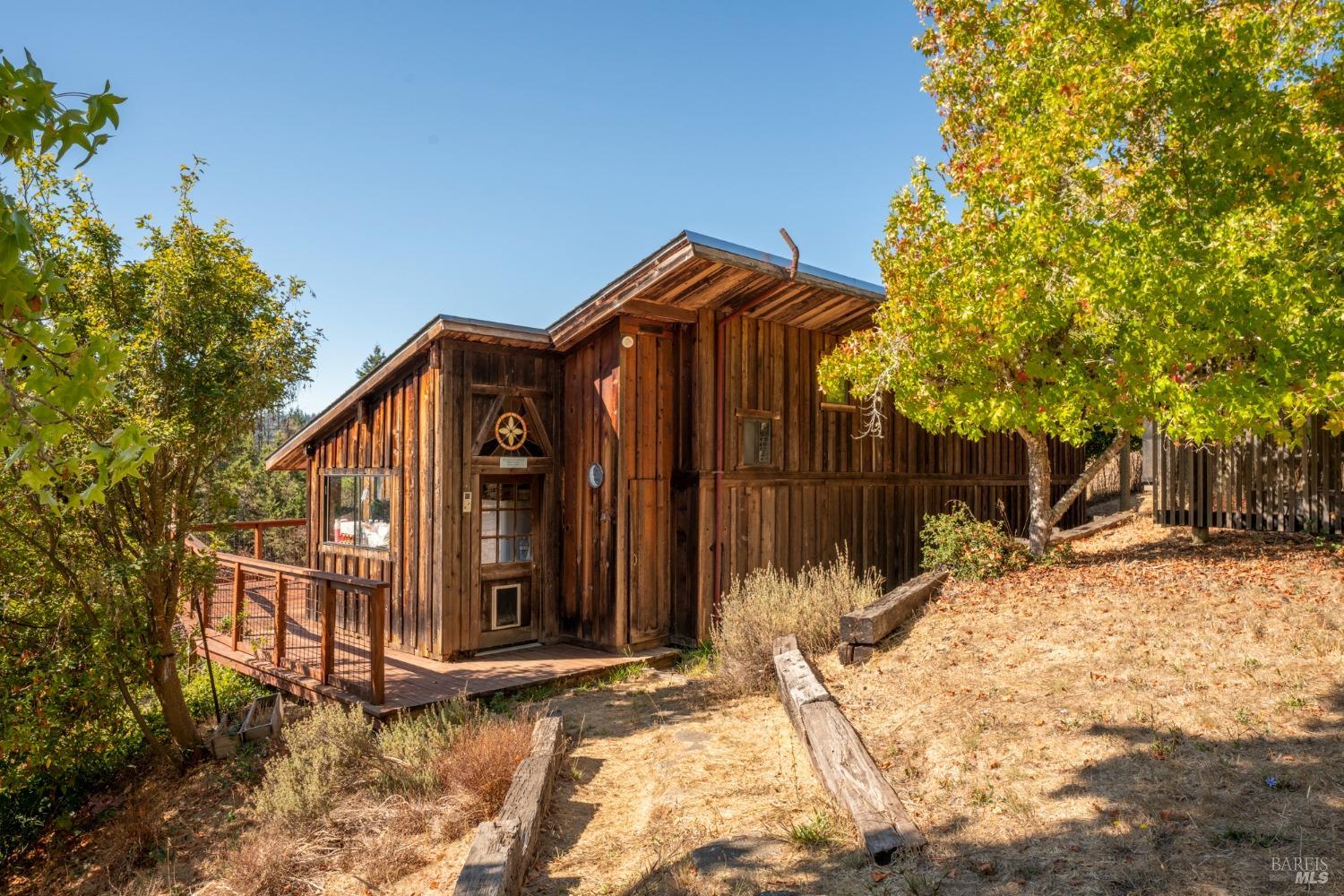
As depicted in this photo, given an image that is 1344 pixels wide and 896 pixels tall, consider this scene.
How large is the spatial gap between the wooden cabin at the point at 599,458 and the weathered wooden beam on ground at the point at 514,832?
3677 mm

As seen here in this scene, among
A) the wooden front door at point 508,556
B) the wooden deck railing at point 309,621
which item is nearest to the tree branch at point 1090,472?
the wooden front door at point 508,556

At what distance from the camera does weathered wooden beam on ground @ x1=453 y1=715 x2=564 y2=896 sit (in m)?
3.70

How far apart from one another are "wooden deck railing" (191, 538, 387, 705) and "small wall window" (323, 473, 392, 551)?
798 mm

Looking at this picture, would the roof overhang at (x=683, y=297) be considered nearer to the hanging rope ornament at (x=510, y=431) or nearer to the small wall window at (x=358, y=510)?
the hanging rope ornament at (x=510, y=431)

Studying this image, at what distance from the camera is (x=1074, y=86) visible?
8.11m

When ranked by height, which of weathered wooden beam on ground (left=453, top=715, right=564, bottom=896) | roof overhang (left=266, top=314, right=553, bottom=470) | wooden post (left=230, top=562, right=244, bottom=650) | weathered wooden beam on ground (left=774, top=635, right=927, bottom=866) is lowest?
weathered wooden beam on ground (left=453, top=715, right=564, bottom=896)

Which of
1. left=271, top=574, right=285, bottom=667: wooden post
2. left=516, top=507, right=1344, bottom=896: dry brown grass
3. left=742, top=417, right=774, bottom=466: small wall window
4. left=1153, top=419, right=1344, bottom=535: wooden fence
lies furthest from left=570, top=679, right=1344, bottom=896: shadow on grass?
left=1153, top=419, right=1344, bottom=535: wooden fence

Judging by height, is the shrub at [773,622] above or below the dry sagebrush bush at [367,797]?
above

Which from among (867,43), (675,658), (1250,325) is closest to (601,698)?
(675,658)

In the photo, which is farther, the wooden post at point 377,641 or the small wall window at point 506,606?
the small wall window at point 506,606

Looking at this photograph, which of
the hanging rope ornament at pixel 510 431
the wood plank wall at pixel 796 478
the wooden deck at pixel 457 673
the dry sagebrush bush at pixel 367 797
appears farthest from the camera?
the wood plank wall at pixel 796 478

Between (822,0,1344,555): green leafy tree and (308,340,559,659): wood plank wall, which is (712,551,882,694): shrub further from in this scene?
(308,340,559,659): wood plank wall

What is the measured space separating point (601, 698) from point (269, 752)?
326 cm

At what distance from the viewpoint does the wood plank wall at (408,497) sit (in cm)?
912
